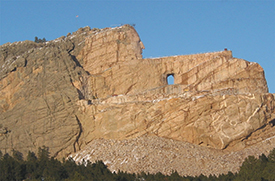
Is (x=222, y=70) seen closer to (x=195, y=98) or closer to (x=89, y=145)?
(x=195, y=98)

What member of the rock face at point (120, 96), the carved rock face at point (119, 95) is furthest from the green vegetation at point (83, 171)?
the carved rock face at point (119, 95)

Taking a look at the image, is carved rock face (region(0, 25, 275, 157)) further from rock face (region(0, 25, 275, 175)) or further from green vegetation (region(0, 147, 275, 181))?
green vegetation (region(0, 147, 275, 181))

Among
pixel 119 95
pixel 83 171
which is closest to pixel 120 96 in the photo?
pixel 119 95

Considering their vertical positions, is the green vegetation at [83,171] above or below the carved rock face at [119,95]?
below

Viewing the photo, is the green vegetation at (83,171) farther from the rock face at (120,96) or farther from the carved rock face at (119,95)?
the carved rock face at (119,95)

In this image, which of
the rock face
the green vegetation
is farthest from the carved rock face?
the green vegetation

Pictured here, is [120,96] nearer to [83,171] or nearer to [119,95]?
[119,95]
